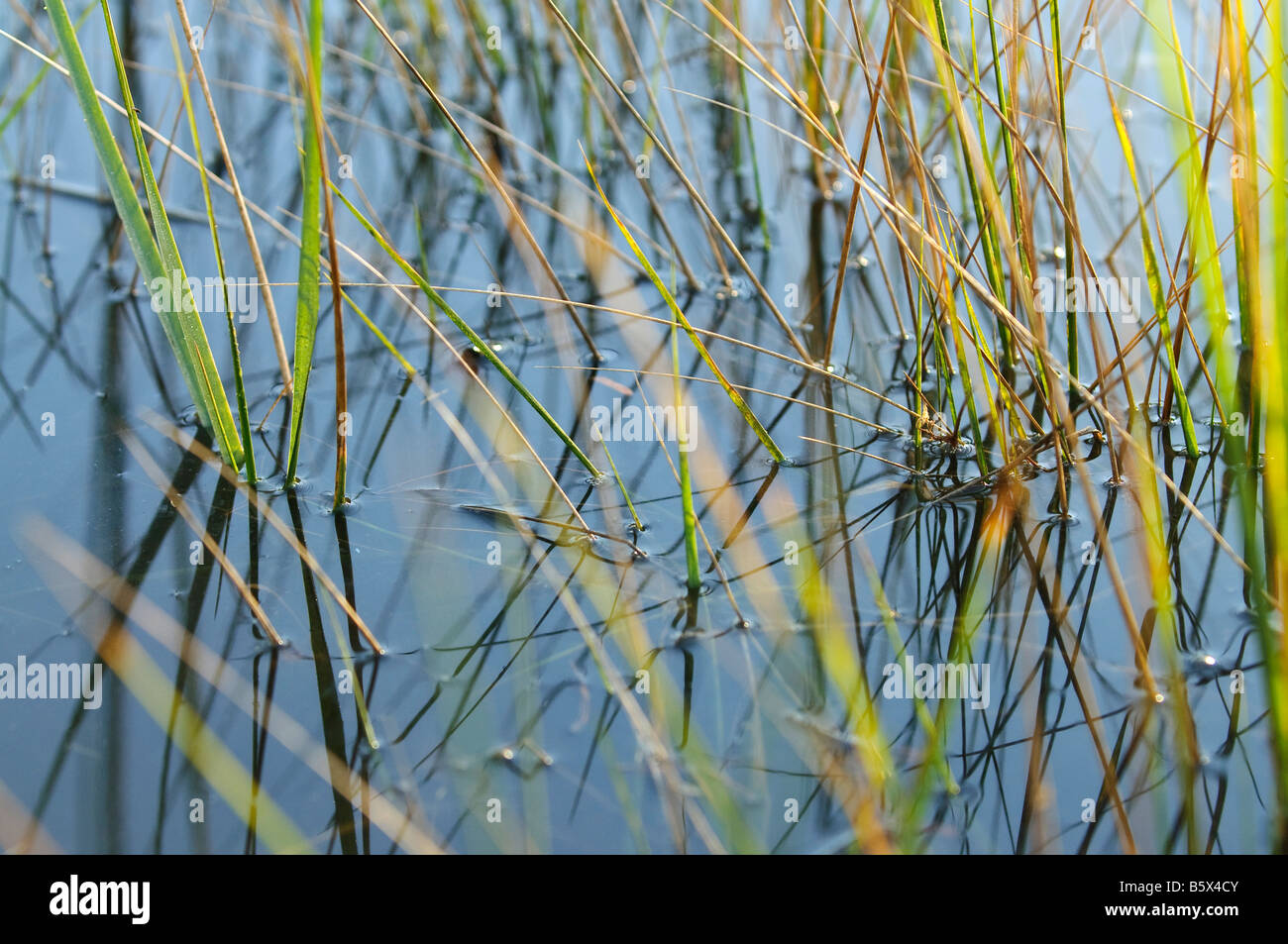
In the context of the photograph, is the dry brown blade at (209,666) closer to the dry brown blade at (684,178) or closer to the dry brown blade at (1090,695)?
the dry brown blade at (1090,695)

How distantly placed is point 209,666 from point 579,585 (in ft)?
1.23

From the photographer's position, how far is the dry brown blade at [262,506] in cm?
110

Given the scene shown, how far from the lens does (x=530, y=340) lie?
5.23 ft

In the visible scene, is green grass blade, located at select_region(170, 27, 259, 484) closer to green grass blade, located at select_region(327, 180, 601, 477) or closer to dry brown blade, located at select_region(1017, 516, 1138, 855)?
green grass blade, located at select_region(327, 180, 601, 477)

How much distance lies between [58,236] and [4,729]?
1061mm

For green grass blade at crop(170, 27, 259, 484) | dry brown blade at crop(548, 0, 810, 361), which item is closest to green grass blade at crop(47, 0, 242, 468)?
green grass blade at crop(170, 27, 259, 484)

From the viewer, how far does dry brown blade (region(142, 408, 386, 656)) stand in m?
1.10

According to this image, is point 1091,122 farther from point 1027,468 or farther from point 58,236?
point 58,236

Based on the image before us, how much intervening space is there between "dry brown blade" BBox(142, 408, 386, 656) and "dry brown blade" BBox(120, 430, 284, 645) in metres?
0.04

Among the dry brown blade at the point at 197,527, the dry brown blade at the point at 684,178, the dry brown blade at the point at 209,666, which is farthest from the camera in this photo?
the dry brown blade at the point at 684,178

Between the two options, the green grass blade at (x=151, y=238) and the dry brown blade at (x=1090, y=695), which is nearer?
the dry brown blade at (x=1090, y=695)

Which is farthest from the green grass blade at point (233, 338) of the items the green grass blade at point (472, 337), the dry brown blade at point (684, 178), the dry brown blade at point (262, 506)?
the dry brown blade at point (684, 178)

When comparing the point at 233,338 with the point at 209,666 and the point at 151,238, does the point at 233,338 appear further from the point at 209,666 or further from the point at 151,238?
the point at 209,666
